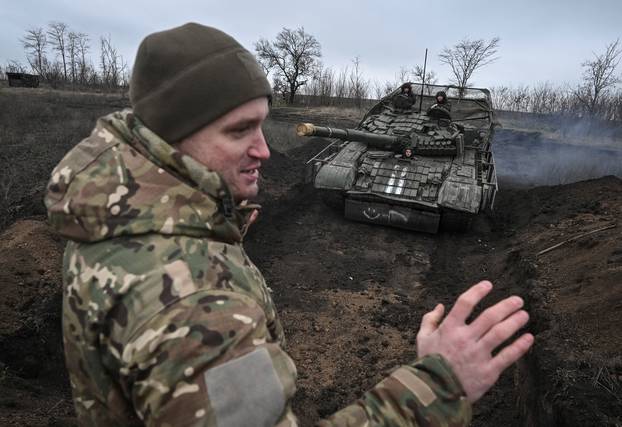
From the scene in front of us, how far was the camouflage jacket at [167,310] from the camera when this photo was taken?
0.92m

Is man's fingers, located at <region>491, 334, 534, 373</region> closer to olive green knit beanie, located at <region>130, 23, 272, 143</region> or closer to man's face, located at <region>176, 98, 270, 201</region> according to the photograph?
man's face, located at <region>176, 98, 270, 201</region>

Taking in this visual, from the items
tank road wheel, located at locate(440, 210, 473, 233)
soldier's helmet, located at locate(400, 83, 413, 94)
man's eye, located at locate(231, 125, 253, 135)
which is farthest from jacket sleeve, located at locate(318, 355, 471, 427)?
soldier's helmet, located at locate(400, 83, 413, 94)

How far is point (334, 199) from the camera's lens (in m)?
8.98

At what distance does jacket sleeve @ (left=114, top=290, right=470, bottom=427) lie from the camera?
90 cm

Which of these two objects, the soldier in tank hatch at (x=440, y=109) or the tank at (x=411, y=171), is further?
the soldier in tank hatch at (x=440, y=109)

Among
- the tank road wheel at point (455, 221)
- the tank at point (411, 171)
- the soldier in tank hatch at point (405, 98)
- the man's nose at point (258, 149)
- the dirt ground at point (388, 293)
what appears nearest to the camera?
the man's nose at point (258, 149)

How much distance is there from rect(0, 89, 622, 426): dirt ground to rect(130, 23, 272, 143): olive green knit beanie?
2686 millimetres

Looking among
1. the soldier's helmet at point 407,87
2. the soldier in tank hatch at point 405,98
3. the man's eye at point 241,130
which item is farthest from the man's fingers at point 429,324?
the soldier's helmet at point 407,87

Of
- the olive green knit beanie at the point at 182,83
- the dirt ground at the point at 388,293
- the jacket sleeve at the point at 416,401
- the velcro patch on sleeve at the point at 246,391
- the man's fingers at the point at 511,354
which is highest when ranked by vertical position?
the olive green knit beanie at the point at 182,83

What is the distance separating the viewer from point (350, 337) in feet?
16.5

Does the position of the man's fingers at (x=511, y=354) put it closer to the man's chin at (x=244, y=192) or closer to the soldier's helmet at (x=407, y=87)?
the man's chin at (x=244, y=192)

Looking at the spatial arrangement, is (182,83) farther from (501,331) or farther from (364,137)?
(364,137)

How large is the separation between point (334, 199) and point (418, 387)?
25.8 ft

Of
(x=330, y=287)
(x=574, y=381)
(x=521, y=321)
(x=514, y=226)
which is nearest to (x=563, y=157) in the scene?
(x=514, y=226)
